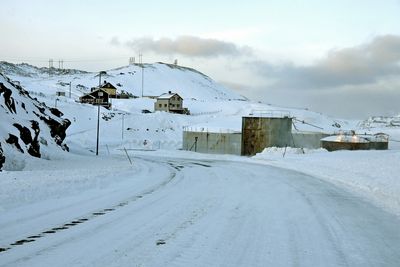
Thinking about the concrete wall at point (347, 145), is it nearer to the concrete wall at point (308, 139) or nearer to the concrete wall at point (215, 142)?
the concrete wall at point (308, 139)

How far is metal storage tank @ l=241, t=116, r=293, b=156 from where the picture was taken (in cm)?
5028

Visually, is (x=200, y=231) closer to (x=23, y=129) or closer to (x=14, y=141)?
(x=14, y=141)

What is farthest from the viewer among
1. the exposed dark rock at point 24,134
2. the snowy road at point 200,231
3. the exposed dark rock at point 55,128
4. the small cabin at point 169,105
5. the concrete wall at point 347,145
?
the small cabin at point 169,105

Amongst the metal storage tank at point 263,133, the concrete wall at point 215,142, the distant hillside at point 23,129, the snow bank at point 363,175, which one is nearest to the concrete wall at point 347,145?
the metal storage tank at point 263,133

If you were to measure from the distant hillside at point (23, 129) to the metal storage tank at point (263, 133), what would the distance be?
19813mm

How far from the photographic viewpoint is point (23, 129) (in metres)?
29.2

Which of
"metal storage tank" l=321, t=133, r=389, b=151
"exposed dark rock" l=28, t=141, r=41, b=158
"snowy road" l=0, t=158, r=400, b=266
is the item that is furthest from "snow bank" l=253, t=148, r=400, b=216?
"exposed dark rock" l=28, t=141, r=41, b=158

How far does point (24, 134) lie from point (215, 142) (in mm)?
28934

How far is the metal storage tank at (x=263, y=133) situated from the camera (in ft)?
165

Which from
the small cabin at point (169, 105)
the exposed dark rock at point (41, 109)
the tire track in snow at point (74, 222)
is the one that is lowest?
the tire track in snow at point (74, 222)

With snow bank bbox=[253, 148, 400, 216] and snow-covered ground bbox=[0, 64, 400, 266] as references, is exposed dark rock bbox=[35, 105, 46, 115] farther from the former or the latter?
snow bank bbox=[253, 148, 400, 216]

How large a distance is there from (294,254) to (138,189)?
33.5ft

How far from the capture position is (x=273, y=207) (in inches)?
518

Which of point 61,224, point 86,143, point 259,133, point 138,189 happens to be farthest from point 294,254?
point 86,143
